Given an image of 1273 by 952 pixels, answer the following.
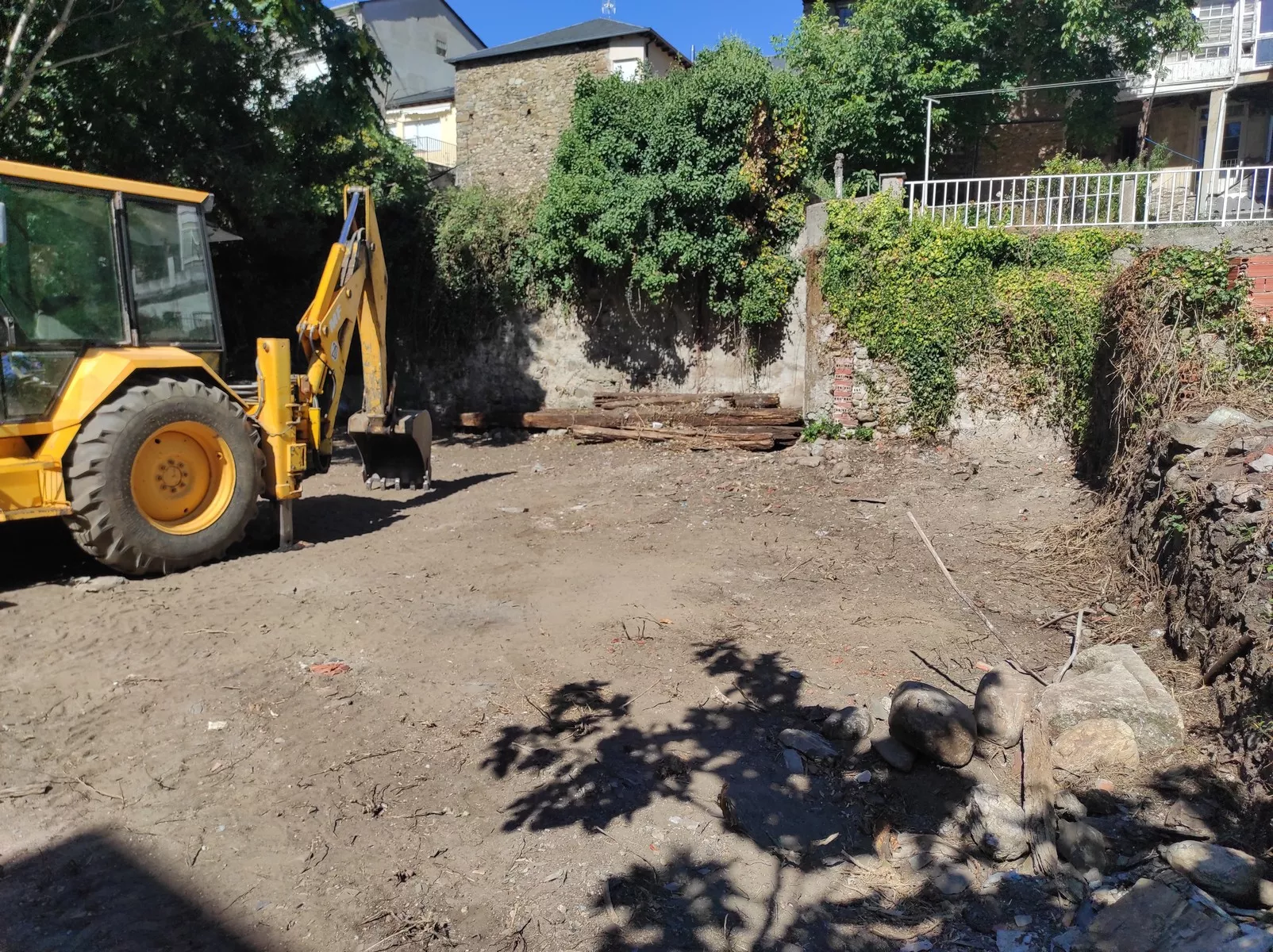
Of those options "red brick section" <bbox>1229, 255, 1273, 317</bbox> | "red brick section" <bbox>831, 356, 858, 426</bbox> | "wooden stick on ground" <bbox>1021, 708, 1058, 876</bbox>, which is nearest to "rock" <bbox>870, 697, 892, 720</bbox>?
"wooden stick on ground" <bbox>1021, 708, 1058, 876</bbox>

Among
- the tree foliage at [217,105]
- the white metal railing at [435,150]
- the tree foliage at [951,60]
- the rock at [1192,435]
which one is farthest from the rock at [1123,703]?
the white metal railing at [435,150]

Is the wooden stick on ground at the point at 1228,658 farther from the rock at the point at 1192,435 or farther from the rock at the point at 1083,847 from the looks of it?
the rock at the point at 1192,435

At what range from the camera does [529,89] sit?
22.0 metres

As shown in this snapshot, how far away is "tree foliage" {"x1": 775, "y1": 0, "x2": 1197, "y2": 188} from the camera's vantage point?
17.7 meters

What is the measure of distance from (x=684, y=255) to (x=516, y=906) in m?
10.0

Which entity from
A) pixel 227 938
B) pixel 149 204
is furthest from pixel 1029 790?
pixel 149 204

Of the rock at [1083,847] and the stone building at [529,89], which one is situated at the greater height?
the stone building at [529,89]

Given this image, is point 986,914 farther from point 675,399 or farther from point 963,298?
point 675,399

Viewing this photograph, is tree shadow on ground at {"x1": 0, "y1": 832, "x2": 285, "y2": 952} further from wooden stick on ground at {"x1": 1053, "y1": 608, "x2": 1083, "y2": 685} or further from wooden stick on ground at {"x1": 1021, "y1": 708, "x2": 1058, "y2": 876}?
wooden stick on ground at {"x1": 1053, "y1": 608, "x2": 1083, "y2": 685}

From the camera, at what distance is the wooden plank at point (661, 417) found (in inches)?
463

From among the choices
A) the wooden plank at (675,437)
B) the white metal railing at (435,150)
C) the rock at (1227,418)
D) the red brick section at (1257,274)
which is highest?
the white metal railing at (435,150)

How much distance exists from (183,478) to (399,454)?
132 inches

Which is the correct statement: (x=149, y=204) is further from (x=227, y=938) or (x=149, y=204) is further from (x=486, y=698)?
(x=227, y=938)

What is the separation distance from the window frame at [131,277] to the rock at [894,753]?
5.70m
